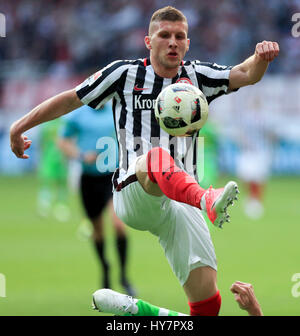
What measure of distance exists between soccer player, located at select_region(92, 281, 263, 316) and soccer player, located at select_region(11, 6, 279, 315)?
0.26 m

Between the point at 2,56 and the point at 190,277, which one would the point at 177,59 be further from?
the point at 2,56

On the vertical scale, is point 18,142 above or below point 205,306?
above

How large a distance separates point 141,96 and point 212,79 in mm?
537

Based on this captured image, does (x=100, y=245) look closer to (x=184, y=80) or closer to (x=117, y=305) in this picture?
(x=117, y=305)

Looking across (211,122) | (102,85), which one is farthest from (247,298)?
(211,122)

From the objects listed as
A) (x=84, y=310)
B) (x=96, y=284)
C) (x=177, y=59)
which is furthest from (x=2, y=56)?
(x=177, y=59)

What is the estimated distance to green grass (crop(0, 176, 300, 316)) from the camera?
24.6 ft

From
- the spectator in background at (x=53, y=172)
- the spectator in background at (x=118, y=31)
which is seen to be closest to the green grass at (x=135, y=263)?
the spectator in background at (x=53, y=172)

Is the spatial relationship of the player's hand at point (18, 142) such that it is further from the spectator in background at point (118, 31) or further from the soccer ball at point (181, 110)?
the spectator in background at point (118, 31)

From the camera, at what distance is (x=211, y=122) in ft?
44.8

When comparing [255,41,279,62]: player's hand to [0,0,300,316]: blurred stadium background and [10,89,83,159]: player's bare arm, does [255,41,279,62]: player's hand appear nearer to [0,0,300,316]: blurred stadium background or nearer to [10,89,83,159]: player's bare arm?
[10,89,83,159]: player's bare arm

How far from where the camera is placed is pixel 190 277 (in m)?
5.12

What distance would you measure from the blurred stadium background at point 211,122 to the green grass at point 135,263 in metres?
0.02

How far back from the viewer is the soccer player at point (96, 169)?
8.05 meters
